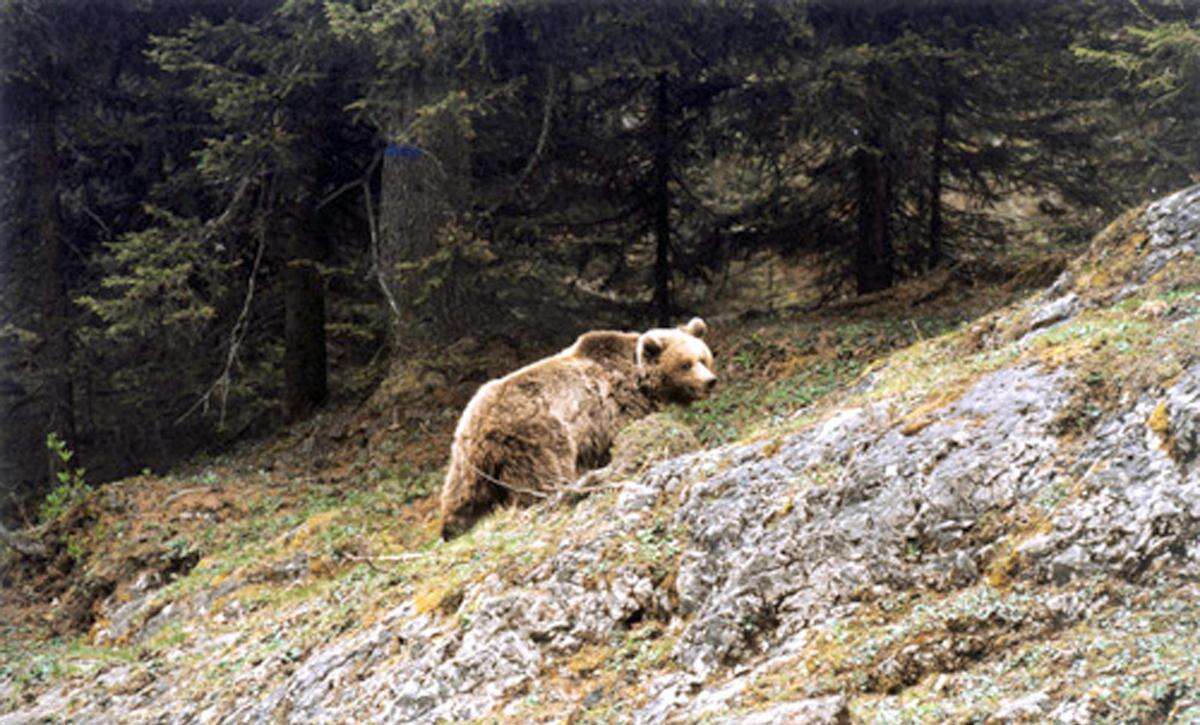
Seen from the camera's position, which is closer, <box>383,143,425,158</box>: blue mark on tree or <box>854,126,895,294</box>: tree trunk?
<box>383,143,425,158</box>: blue mark on tree

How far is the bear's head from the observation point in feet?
32.6

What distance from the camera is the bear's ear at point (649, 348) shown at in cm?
993

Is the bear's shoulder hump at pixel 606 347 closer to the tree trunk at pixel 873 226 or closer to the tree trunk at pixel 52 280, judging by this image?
the tree trunk at pixel 873 226

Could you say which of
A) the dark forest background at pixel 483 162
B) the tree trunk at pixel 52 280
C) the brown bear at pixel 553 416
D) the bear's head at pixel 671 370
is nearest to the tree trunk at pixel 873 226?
the dark forest background at pixel 483 162

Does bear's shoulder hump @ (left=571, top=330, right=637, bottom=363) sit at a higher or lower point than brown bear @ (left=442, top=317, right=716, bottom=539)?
higher

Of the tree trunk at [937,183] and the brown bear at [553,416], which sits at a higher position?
the tree trunk at [937,183]

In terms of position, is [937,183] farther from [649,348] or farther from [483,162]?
[649,348]

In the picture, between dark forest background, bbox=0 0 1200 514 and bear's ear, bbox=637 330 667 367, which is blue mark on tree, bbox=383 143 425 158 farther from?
bear's ear, bbox=637 330 667 367

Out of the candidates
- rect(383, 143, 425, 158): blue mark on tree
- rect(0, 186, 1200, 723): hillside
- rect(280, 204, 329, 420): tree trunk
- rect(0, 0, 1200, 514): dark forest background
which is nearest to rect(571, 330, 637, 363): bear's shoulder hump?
rect(0, 186, 1200, 723): hillside

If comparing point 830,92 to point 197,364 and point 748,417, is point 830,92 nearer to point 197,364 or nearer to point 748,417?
point 748,417

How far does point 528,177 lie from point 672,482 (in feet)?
34.7

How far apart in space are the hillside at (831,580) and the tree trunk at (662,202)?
6538 mm

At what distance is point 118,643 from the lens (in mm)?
10094

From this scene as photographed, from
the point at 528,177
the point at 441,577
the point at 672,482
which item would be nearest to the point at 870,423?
the point at 672,482
